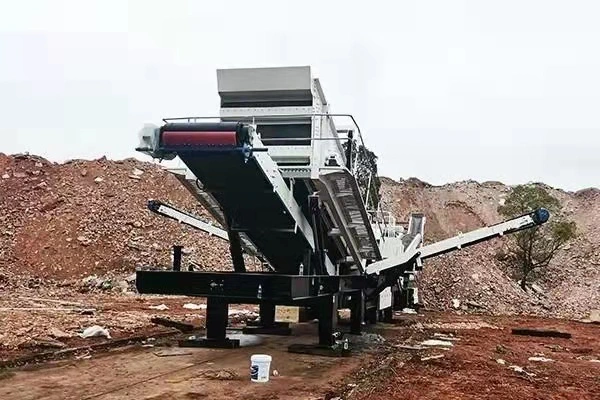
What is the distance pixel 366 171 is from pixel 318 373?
3.78 m

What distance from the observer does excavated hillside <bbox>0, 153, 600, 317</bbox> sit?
2597cm

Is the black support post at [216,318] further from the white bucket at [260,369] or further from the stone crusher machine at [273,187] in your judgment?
the white bucket at [260,369]

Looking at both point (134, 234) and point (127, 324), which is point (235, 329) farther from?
point (134, 234)

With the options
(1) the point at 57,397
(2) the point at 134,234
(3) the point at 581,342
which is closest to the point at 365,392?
(1) the point at 57,397

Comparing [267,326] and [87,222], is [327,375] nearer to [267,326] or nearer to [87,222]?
[267,326]

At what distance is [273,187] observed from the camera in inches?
360

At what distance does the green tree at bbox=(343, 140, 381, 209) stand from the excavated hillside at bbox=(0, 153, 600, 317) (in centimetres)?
1356

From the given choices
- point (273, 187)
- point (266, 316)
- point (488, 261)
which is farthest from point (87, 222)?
point (273, 187)

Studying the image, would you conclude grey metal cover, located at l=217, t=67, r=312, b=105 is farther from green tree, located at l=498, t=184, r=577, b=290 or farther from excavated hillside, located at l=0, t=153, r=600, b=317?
green tree, located at l=498, t=184, r=577, b=290

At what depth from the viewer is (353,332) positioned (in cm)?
1366

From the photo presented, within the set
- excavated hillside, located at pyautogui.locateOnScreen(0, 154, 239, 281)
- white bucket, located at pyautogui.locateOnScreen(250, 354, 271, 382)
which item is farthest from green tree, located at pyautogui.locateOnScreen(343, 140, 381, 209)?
excavated hillside, located at pyautogui.locateOnScreen(0, 154, 239, 281)

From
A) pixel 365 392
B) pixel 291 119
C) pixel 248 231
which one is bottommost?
pixel 365 392

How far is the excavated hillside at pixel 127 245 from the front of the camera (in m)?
26.0

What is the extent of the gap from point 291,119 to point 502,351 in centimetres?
601
